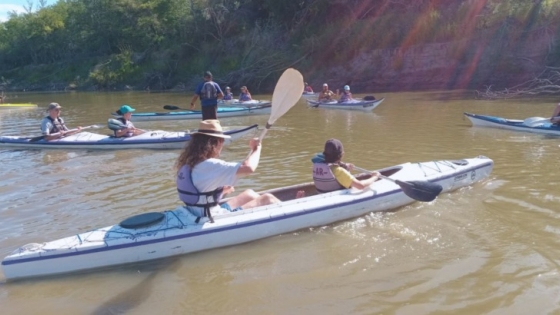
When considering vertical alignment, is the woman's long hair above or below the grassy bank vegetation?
below

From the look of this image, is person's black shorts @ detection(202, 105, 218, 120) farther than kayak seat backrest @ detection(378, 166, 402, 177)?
Yes

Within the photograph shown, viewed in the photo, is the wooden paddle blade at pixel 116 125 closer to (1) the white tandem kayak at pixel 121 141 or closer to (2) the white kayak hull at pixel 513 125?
(1) the white tandem kayak at pixel 121 141

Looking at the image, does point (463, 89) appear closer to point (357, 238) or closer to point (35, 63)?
point (357, 238)

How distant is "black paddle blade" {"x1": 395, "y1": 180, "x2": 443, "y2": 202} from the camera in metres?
5.75

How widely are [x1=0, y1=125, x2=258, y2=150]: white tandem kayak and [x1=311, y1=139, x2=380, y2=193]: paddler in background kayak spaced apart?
17.2 feet

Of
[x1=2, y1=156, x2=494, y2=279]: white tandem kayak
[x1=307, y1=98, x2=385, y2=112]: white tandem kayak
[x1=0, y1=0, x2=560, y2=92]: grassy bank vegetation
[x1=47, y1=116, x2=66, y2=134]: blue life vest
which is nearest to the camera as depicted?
[x1=2, y1=156, x2=494, y2=279]: white tandem kayak

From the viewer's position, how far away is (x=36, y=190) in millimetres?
7844

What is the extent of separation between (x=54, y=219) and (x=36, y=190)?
5.95ft

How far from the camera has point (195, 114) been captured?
1576 centimetres

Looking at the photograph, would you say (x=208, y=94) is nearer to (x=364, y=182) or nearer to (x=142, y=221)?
(x=364, y=182)

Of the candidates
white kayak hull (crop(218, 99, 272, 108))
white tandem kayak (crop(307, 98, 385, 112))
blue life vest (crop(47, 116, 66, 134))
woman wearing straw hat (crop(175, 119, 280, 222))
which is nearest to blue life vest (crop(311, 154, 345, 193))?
woman wearing straw hat (crop(175, 119, 280, 222))

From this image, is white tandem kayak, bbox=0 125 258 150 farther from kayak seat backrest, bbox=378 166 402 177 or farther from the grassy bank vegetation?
the grassy bank vegetation

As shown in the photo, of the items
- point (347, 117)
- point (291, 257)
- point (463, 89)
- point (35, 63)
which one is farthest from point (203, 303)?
point (35, 63)

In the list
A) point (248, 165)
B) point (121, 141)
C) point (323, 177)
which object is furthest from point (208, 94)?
point (248, 165)
